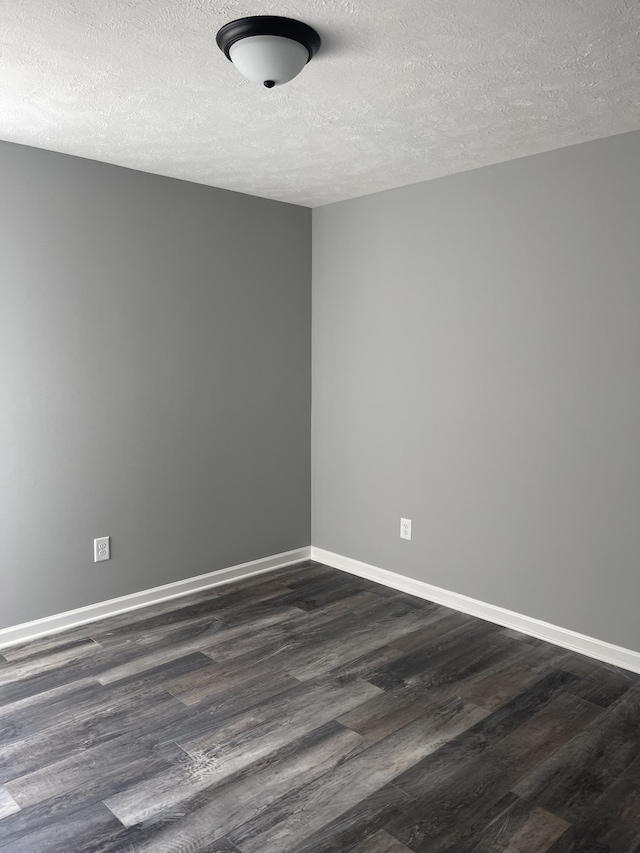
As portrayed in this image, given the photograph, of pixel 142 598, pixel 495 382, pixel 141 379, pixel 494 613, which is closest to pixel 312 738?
pixel 494 613

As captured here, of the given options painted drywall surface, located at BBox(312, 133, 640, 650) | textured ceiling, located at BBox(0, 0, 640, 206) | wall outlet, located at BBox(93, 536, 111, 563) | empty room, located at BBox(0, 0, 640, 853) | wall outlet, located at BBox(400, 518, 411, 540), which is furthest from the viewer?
wall outlet, located at BBox(400, 518, 411, 540)

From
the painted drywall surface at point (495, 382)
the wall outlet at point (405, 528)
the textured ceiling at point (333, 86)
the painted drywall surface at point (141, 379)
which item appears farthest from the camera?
the wall outlet at point (405, 528)

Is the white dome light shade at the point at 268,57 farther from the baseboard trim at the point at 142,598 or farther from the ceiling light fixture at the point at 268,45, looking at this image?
the baseboard trim at the point at 142,598

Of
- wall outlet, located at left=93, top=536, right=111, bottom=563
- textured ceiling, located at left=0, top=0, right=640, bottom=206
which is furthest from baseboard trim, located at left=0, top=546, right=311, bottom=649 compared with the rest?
textured ceiling, located at left=0, top=0, right=640, bottom=206

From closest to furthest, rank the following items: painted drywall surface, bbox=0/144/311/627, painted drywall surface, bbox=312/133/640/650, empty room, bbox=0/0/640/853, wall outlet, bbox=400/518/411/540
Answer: empty room, bbox=0/0/640/853, painted drywall surface, bbox=312/133/640/650, painted drywall surface, bbox=0/144/311/627, wall outlet, bbox=400/518/411/540

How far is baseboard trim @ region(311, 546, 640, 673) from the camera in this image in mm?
3006

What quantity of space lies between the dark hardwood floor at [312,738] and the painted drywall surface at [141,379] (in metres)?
0.46

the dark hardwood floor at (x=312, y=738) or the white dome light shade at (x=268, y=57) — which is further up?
the white dome light shade at (x=268, y=57)

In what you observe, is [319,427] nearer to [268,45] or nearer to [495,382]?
[495,382]

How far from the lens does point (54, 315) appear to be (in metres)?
3.21

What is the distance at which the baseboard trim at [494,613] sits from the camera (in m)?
3.01

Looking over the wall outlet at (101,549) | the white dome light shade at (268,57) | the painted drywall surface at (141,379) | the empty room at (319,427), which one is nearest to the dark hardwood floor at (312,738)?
the empty room at (319,427)

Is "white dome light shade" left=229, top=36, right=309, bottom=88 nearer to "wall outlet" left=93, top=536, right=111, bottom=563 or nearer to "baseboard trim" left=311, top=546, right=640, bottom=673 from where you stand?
"wall outlet" left=93, top=536, right=111, bottom=563

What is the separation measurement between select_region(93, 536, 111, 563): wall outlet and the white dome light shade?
92.2 inches
